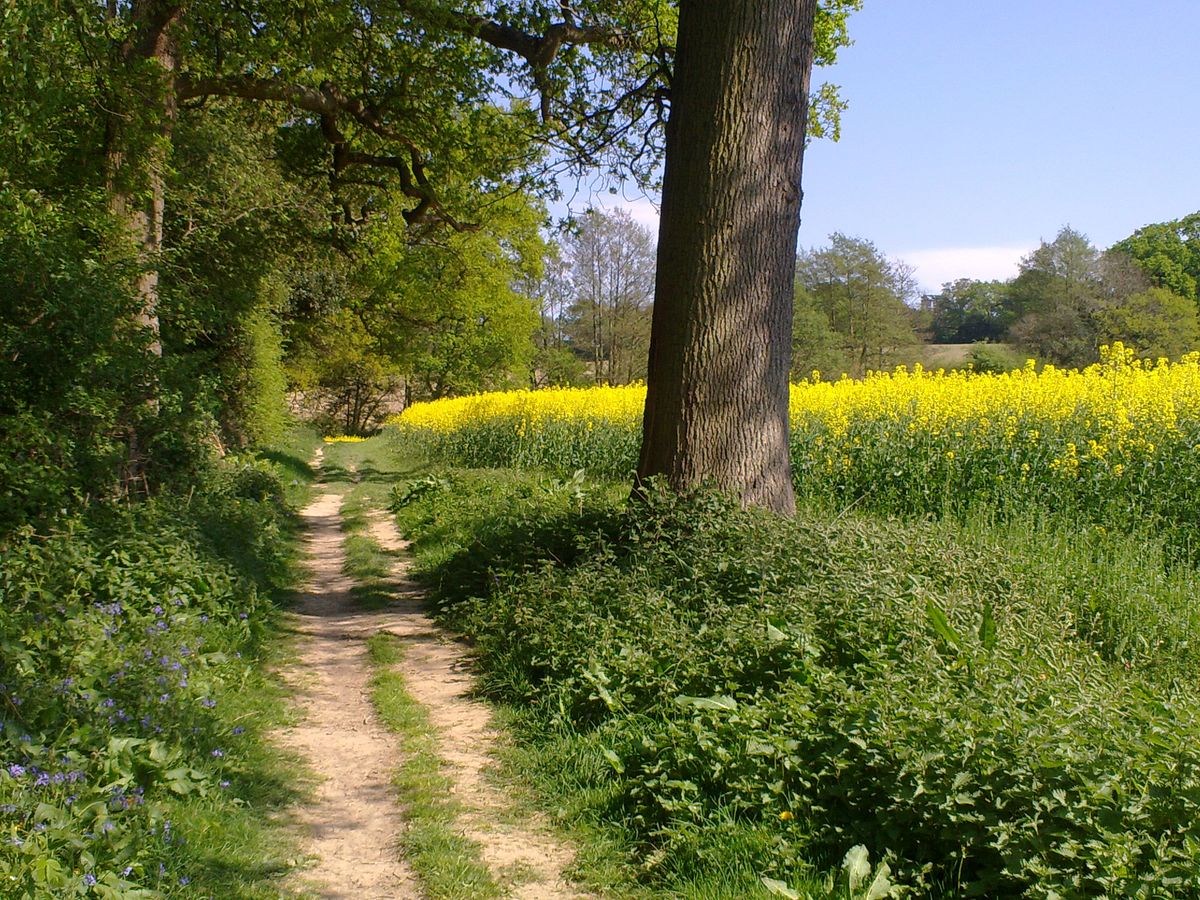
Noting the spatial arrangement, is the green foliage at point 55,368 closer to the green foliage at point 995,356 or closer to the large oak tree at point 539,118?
the large oak tree at point 539,118

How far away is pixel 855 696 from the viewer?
4008 mm

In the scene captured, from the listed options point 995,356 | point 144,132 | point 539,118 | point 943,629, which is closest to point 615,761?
point 943,629

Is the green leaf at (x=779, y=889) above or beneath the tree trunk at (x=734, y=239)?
beneath

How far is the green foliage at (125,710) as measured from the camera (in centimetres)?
329

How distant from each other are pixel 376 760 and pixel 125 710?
135 centimetres

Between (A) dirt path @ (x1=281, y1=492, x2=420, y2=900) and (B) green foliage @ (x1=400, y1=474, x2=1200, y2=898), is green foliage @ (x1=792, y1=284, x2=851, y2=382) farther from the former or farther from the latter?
(B) green foliage @ (x1=400, y1=474, x2=1200, y2=898)

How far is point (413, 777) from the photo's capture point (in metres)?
4.70

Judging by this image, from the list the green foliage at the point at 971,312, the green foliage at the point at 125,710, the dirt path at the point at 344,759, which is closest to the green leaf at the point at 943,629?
the dirt path at the point at 344,759

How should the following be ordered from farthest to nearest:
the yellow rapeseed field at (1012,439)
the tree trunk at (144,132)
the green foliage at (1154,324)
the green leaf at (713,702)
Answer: the green foliage at (1154,324) → the tree trunk at (144,132) → the yellow rapeseed field at (1012,439) → the green leaf at (713,702)

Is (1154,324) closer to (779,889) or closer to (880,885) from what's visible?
(880,885)

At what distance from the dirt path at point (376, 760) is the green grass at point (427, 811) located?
2.2 inches

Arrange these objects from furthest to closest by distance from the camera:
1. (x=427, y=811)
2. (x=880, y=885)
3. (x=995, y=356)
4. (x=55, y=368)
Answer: (x=995, y=356), (x=55, y=368), (x=427, y=811), (x=880, y=885)

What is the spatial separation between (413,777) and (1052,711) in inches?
123

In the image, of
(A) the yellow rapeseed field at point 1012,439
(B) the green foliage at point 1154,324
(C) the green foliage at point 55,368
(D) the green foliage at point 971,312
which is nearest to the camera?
(C) the green foliage at point 55,368
